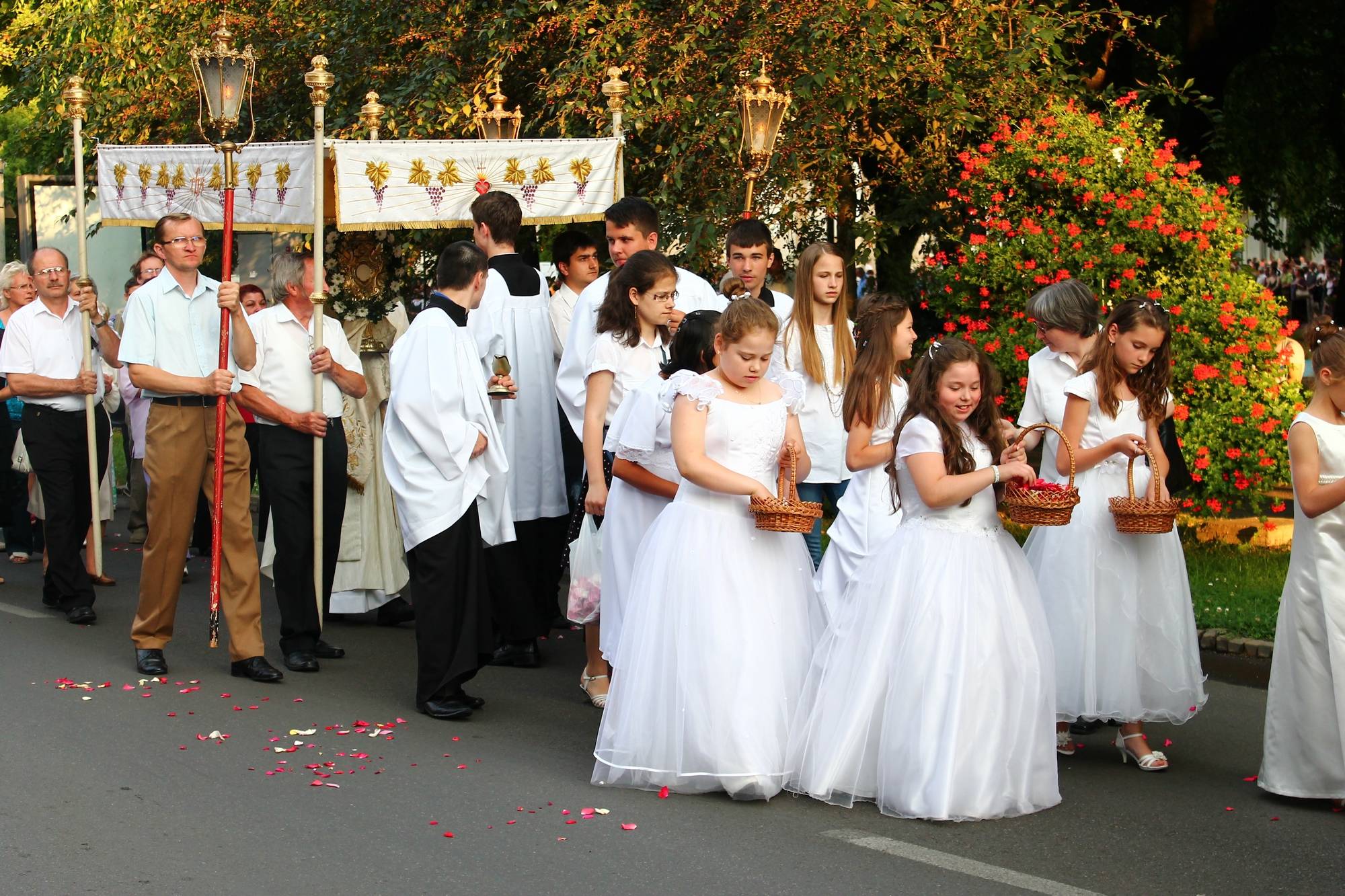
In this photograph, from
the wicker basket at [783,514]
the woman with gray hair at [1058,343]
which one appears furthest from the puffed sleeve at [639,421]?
the woman with gray hair at [1058,343]

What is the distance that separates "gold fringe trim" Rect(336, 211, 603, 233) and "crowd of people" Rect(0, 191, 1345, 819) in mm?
564

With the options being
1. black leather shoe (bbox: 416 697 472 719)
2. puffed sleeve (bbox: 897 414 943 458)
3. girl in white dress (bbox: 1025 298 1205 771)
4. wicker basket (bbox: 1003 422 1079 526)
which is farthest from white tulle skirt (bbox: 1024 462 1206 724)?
black leather shoe (bbox: 416 697 472 719)

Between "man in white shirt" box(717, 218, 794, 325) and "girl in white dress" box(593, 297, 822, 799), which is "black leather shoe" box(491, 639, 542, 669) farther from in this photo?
"girl in white dress" box(593, 297, 822, 799)

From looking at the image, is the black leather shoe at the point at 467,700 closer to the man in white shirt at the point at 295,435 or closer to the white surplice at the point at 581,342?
the man in white shirt at the point at 295,435

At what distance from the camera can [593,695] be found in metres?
7.94

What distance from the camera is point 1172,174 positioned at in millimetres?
12648

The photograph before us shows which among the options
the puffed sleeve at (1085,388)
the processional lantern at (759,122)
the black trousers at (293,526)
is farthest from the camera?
the processional lantern at (759,122)

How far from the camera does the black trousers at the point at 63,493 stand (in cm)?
997

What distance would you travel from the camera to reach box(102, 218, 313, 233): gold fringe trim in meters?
9.88

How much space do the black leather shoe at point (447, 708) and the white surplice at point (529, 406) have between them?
163 centimetres

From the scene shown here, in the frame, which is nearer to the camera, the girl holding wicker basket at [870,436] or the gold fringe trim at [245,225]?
the girl holding wicker basket at [870,436]

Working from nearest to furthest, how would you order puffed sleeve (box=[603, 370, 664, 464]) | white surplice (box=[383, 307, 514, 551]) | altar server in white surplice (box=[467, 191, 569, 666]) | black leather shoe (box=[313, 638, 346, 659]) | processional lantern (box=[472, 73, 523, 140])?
puffed sleeve (box=[603, 370, 664, 464])
white surplice (box=[383, 307, 514, 551])
altar server in white surplice (box=[467, 191, 569, 666])
black leather shoe (box=[313, 638, 346, 659])
processional lantern (box=[472, 73, 523, 140])

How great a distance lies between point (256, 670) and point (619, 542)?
6.68 ft

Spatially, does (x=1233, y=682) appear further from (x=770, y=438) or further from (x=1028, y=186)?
(x=1028, y=186)
